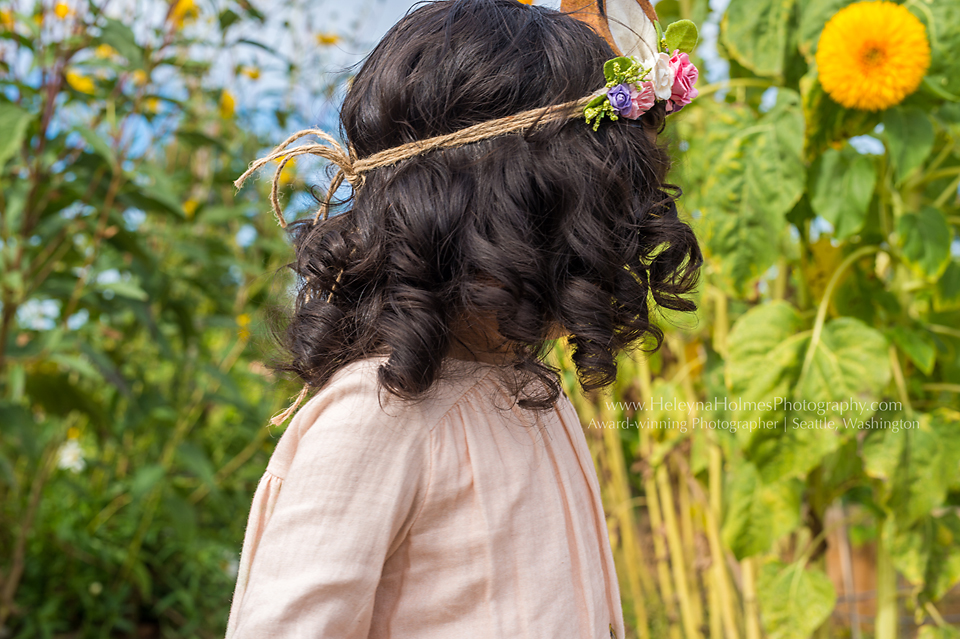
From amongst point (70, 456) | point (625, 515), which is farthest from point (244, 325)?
point (625, 515)

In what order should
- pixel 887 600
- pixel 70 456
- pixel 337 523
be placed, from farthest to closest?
pixel 70 456 < pixel 887 600 < pixel 337 523

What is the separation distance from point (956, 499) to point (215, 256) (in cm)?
174

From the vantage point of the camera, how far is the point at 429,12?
66 cm

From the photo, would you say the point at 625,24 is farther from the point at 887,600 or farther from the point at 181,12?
the point at 181,12

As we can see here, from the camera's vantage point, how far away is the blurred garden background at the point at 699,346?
107 cm

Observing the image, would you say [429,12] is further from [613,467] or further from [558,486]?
[613,467]

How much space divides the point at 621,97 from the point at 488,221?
0.15 meters

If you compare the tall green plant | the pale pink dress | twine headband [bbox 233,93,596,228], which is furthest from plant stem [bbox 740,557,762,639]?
twine headband [bbox 233,93,596,228]

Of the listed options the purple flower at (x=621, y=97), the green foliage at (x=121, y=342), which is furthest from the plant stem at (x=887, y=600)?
the green foliage at (x=121, y=342)

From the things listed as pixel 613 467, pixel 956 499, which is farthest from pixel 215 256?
pixel 956 499

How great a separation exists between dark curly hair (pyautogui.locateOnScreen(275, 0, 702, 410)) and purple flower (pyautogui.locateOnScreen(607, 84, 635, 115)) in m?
0.02

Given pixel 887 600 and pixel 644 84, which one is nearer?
pixel 644 84

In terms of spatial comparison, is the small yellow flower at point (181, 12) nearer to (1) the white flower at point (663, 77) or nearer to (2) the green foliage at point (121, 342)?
(2) the green foliage at point (121, 342)

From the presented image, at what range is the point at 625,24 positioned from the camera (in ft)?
2.20
